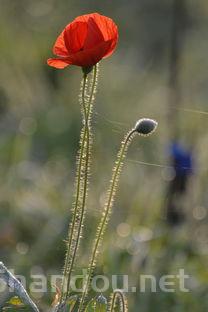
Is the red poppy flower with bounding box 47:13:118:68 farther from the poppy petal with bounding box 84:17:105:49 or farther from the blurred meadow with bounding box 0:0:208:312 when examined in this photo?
the blurred meadow with bounding box 0:0:208:312

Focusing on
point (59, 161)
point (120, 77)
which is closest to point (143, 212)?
point (59, 161)

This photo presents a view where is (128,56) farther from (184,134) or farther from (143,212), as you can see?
(143,212)

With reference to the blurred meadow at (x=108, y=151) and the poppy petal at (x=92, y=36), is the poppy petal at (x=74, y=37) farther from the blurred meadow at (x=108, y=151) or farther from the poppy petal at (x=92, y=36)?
the blurred meadow at (x=108, y=151)

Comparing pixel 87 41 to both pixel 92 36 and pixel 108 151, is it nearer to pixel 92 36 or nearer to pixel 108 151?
pixel 92 36

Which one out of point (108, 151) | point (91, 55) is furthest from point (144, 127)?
point (108, 151)

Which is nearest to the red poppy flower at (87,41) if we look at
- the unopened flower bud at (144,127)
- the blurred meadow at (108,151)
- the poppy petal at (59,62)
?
the poppy petal at (59,62)
